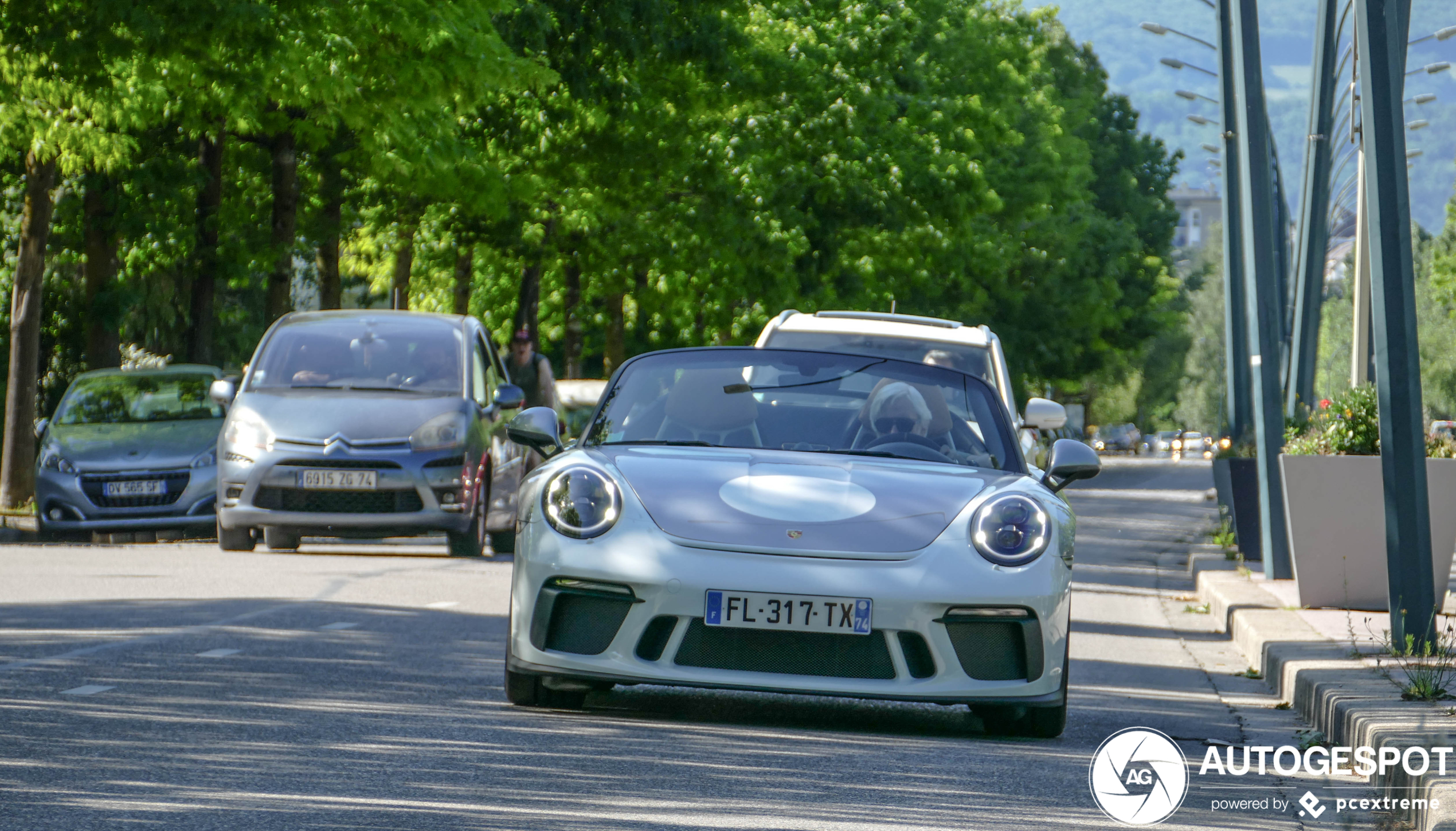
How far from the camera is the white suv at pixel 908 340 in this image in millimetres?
13219

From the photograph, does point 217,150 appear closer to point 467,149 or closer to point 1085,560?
point 467,149

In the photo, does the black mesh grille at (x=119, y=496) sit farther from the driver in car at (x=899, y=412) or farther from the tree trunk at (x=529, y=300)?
the tree trunk at (x=529, y=300)

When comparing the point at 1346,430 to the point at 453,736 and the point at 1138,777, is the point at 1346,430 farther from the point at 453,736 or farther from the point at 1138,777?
the point at 453,736

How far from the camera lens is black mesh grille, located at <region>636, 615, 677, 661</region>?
255 inches

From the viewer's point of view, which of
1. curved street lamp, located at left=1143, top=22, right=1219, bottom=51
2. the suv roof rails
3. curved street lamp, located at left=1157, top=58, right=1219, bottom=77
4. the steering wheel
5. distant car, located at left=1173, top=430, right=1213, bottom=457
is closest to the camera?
the steering wheel

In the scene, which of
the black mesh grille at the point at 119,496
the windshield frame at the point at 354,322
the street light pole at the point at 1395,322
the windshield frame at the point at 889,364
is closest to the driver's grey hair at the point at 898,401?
the windshield frame at the point at 889,364

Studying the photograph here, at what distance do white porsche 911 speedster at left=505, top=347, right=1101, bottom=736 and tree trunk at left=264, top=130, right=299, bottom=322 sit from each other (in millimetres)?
17227

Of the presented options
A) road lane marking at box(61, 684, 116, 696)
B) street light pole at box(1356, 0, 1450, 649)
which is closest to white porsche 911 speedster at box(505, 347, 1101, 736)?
road lane marking at box(61, 684, 116, 696)

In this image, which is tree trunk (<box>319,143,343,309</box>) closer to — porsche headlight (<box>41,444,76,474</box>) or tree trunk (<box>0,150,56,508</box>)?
tree trunk (<box>0,150,56,508</box>)

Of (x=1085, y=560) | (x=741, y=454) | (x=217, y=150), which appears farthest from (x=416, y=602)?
(x=217, y=150)

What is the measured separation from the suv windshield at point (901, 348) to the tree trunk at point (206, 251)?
12234mm

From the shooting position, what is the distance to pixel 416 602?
37.6 feet

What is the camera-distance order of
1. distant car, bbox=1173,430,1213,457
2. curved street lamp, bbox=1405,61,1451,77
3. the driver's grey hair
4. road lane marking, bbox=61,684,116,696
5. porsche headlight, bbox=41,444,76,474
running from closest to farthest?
1. road lane marking, bbox=61,684,116,696
2. the driver's grey hair
3. porsche headlight, bbox=41,444,76,474
4. curved street lamp, bbox=1405,61,1451,77
5. distant car, bbox=1173,430,1213,457

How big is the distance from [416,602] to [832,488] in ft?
17.2
